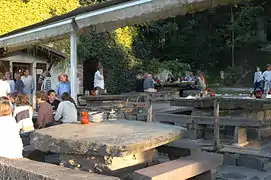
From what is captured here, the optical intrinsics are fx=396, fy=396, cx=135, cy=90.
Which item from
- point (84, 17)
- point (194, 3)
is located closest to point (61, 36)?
point (84, 17)

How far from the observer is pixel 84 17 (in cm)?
825

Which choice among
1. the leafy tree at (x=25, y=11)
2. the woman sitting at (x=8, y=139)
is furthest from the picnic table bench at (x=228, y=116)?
the leafy tree at (x=25, y=11)

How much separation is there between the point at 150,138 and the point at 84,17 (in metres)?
4.60

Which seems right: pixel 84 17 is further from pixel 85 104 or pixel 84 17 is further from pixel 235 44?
pixel 235 44

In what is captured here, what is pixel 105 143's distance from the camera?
4.06 metres

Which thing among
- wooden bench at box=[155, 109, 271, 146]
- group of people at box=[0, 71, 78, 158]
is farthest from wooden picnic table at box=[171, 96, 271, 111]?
group of people at box=[0, 71, 78, 158]

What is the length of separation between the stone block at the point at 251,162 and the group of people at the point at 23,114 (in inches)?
119

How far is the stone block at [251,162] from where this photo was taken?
21.9 feet

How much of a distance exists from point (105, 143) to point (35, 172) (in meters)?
0.77

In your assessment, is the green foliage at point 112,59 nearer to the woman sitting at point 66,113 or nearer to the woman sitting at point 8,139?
the woman sitting at point 66,113

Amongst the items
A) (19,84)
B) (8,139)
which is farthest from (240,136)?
(19,84)

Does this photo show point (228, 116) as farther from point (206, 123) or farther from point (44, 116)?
point (44, 116)

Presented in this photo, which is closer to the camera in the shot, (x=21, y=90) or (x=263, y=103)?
(x=263, y=103)

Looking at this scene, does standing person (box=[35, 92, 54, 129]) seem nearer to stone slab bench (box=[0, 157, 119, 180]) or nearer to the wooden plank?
stone slab bench (box=[0, 157, 119, 180])
